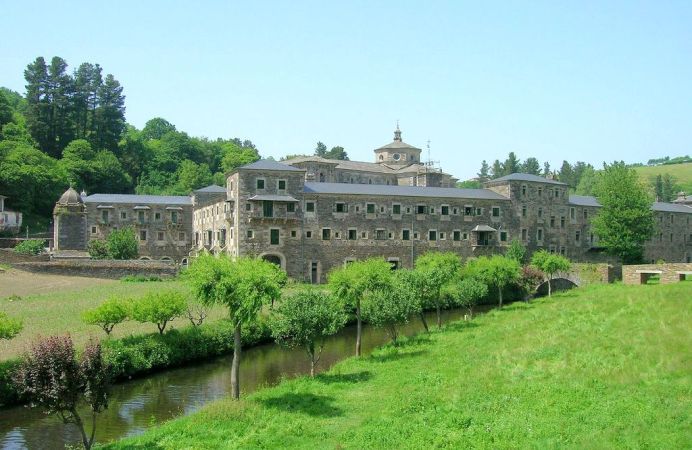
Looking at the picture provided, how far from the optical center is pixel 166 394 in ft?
86.2

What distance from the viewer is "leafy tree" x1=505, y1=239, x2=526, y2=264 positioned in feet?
201

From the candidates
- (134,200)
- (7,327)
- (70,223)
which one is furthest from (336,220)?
(7,327)

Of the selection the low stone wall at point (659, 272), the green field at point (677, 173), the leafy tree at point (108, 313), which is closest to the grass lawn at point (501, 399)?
the leafy tree at point (108, 313)

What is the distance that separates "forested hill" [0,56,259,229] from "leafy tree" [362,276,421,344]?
5673 cm

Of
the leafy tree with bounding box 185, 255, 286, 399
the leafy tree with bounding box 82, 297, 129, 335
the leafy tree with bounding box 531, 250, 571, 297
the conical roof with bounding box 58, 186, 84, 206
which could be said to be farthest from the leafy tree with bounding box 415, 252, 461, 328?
the conical roof with bounding box 58, 186, 84, 206

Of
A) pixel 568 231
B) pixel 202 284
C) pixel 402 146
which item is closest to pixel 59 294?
pixel 202 284

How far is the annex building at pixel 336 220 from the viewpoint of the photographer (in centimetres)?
5547

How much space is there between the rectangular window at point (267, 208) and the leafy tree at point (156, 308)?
74.3 feet

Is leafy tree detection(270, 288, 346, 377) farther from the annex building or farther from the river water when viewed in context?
the annex building

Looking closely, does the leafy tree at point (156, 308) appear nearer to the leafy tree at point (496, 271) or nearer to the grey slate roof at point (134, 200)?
the leafy tree at point (496, 271)

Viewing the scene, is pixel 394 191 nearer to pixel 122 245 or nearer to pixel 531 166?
pixel 122 245

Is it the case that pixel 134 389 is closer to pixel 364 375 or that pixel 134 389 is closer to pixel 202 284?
pixel 202 284

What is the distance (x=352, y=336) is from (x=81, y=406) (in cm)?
2016

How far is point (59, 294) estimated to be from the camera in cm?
4422
